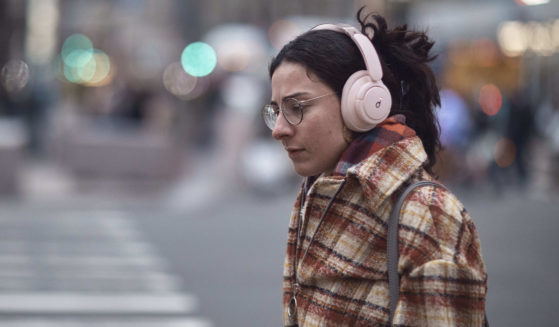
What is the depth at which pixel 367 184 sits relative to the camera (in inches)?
80.0

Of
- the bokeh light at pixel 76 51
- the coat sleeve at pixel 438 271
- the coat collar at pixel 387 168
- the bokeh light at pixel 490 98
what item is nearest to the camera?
the coat sleeve at pixel 438 271

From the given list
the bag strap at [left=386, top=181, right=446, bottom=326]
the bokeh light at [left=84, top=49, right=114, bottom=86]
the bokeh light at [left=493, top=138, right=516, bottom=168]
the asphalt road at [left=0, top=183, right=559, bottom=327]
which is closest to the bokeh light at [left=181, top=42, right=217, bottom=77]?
the bokeh light at [left=84, top=49, right=114, bottom=86]

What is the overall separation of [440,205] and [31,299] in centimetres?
610

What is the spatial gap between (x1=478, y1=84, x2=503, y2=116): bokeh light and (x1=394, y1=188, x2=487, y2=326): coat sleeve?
19394mm

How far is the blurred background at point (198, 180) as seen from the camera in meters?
7.52

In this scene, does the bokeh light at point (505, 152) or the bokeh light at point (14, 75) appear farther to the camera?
the bokeh light at point (14, 75)

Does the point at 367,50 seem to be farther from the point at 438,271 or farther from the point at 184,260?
the point at 184,260

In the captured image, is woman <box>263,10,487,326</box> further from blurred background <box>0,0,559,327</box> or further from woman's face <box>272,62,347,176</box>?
blurred background <box>0,0,559,327</box>

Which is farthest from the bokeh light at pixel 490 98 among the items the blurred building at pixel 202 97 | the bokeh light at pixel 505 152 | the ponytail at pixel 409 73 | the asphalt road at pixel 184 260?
the ponytail at pixel 409 73

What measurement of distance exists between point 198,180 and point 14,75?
7111mm

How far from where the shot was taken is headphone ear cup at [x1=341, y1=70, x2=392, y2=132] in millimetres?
2094

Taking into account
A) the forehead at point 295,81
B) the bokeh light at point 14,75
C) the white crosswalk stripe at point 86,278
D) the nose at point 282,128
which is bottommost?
the nose at point 282,128

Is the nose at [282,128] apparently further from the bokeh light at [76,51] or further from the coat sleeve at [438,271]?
the bokeh light at [76,51]

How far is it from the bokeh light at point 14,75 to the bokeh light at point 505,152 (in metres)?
12.1
